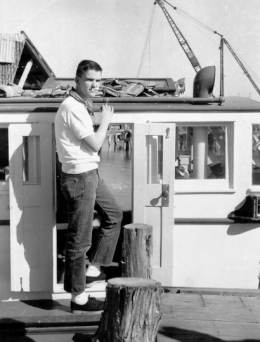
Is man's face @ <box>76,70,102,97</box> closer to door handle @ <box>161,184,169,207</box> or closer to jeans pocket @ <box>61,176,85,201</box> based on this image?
jeans pocket @ <box>61,176,85,201</box>

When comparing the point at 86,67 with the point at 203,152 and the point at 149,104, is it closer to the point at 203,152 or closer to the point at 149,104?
the point at 149,104

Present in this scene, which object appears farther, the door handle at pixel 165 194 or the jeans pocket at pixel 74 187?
the door handle at pixel 165 194

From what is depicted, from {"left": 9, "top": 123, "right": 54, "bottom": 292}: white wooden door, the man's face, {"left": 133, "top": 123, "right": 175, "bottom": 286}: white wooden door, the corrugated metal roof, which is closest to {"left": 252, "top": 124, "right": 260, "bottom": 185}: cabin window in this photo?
{"left": 133, "top": 123, "right": 175, "bottom": 286}: white wooden door

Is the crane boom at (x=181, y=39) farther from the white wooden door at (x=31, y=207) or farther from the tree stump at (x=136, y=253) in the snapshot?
the tree stump at (x=136, y=253)

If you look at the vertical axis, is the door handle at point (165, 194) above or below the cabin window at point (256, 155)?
below

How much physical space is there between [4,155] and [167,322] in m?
2.45

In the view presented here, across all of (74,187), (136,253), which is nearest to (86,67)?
(74,187)

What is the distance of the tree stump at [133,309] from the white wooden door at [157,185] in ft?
6.06

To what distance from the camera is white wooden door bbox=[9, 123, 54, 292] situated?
5.65m

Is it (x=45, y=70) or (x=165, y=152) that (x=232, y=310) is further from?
(x=45, y=70)

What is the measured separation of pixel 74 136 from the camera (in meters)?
4.79

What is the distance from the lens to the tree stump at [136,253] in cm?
492

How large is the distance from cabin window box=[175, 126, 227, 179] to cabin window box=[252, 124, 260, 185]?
32 centimetres

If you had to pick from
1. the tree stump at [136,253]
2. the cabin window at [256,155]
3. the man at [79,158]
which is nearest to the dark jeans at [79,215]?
the man at [79,158]
